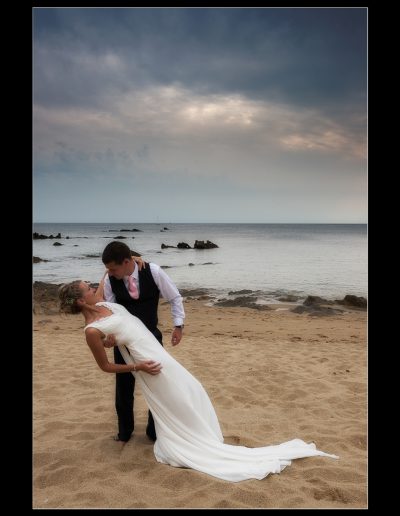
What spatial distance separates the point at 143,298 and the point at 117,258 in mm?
597

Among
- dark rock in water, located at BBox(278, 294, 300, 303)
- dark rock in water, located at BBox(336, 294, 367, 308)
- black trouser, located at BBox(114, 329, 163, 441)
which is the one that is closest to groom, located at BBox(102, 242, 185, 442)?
black trouser, located at BBox(114, 329, 163, 441)

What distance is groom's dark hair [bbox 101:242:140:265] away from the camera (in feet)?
12.1

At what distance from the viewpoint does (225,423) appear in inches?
193

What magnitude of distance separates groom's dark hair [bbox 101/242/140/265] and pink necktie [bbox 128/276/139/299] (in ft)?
1.22

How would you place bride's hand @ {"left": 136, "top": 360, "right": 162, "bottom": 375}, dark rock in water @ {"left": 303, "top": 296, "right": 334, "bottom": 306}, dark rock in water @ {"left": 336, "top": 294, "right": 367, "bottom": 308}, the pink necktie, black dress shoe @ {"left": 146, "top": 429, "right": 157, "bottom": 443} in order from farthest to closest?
dark rock in water @ {"left": 303, "top": 296, "right": 334, "bottom": 306}, dark rock in water @ {"left": 336, "top": 294, "right": 367, "bottom": 308}, black dress shoe @ {"left": 146, "top": 429, "right": 157, "bottom": 443}, the pink necktie, bride's hand @ {"left": 136, "top": 360, "right": 162, "bottom": 375}

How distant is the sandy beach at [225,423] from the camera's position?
3414 millimetres

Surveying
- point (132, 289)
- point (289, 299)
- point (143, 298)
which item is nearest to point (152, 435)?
point (143, 298)

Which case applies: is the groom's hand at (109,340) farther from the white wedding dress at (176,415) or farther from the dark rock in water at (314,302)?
the dark rock in water at (314,302)

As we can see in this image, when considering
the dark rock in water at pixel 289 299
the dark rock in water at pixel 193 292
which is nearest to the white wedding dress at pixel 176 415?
the dark rock in water at pixel 289 299

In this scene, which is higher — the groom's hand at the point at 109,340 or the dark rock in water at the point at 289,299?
the groom's hand at the point at 109,340

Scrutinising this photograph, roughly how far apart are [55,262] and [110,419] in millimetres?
28591

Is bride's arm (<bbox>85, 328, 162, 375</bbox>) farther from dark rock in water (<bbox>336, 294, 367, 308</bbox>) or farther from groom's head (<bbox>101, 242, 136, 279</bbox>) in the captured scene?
dark rock in water (<bbox>336, 294, 367, 308</bbox>)

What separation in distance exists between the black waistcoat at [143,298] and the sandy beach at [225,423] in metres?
1.24
